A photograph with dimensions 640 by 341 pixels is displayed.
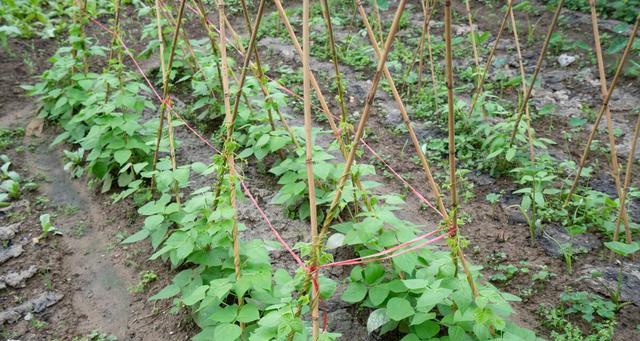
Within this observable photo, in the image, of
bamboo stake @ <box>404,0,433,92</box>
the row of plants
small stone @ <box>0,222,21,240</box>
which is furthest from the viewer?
small stone @ <box>0,222,21,240</box>

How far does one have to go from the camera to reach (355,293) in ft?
8.12

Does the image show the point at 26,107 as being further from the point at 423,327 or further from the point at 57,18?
the point at 423,327

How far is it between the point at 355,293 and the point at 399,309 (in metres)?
0.27

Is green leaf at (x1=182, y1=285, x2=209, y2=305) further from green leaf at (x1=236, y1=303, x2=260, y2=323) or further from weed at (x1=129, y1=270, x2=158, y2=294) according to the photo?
weed at (x1=129, y1=270, x2=158, y2=294)

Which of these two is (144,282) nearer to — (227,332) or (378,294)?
(227,332)

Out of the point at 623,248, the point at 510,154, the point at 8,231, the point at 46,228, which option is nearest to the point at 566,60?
the point at 510,154

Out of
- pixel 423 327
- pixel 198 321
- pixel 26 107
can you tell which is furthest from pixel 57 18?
pixel 423 327

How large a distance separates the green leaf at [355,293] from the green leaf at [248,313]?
1.36 ft

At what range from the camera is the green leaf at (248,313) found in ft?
7.52

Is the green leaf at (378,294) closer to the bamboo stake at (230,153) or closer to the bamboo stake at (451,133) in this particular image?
the bamboo stake at (451,133)

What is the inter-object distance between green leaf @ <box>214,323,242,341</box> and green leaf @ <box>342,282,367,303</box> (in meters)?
0.52

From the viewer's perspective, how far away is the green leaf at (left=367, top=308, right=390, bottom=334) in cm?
238

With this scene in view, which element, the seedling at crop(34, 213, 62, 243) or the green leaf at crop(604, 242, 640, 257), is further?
the seedling at crop(34, 213, 62, 243)

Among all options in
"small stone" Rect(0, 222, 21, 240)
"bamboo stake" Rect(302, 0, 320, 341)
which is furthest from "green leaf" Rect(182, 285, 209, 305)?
"small stone" Rect(0, 222, 21, 240)
